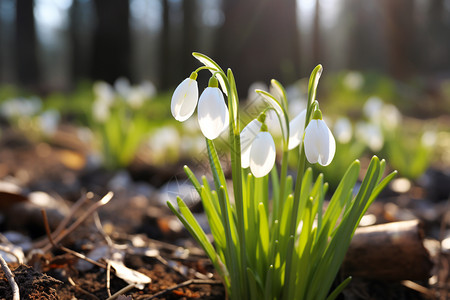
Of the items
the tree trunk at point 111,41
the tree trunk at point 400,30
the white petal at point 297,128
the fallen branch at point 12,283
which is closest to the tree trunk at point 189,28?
the tree trunk at point 111,41

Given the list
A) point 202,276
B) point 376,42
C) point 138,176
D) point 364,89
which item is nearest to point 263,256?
point 202,276

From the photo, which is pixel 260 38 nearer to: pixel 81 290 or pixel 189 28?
pixel 189 28

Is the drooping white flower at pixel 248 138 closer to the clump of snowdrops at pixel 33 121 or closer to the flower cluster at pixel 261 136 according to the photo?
the flower cluster at pixel 261 136

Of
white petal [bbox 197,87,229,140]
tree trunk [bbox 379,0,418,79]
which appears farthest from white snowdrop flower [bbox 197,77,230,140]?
tree trunk [bbox 379,0,418,79]

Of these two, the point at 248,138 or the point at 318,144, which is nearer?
the point at 318,144

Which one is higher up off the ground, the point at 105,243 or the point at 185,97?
the point at 185,97

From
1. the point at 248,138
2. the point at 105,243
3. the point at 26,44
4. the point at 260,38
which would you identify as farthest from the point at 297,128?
the point at 26,44

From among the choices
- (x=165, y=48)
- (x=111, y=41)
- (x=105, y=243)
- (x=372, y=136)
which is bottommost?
(x=372, y=136)
